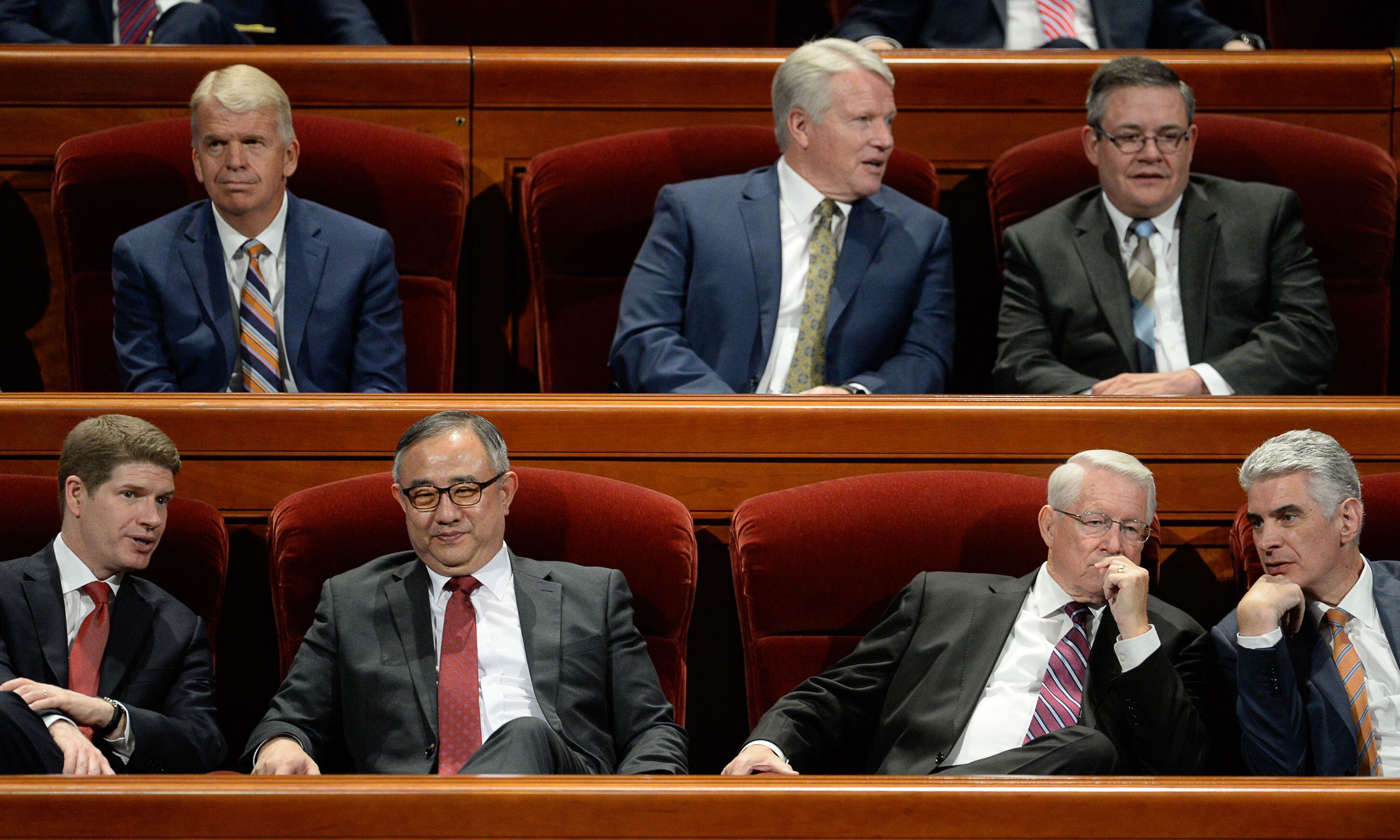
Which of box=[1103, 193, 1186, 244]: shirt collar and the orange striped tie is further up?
box=[1103, 193, 1186, 244]: shirt collar

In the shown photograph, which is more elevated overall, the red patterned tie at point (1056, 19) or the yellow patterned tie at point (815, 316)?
the red patterned tie at point (1056, 19)

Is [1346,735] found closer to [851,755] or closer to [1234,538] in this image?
[1234,538]

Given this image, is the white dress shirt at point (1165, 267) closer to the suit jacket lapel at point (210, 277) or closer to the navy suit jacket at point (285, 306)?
the navy suit jacket at point (285, 306)

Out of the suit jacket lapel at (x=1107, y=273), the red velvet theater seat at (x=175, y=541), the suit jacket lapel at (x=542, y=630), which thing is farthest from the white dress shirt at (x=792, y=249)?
the red velvet theater seat at (x=175, y=541)

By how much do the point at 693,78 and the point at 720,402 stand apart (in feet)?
1.96

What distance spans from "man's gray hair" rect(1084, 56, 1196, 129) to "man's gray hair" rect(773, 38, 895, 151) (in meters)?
0.21

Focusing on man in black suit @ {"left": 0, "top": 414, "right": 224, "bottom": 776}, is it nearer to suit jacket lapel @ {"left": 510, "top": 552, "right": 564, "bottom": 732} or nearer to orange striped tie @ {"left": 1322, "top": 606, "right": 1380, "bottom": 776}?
suit jacket lapel @ {"left": 510, "top": 552, "right": 564, "bottom": 732}

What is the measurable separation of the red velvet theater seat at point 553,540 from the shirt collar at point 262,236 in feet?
1.41

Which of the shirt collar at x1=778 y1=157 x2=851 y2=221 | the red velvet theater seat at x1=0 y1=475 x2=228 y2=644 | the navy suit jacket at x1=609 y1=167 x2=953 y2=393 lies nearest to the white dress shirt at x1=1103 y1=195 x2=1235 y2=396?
the navy suit jacket at x1=609 y1=167 x2=953 y2=393

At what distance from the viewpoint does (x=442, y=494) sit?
116 centimetres

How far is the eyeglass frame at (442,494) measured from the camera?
116 cm

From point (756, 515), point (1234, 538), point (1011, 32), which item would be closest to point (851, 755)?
point (756, 515)

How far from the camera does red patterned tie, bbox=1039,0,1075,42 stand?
1931 millimetres

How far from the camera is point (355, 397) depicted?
1.28m
